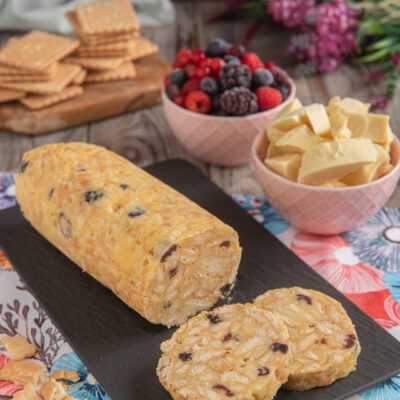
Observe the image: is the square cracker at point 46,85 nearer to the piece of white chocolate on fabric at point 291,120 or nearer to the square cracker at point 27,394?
the piece of white chocolate on fabric at point 291,120

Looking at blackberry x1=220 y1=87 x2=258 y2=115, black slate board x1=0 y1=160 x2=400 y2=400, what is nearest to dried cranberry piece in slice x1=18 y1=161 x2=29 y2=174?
black slate board x1=0 y1=160 x2=400 y2=400

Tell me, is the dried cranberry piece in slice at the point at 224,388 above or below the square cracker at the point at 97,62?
above

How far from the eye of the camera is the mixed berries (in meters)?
3.05

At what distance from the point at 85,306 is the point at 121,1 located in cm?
261

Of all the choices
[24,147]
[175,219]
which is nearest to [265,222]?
[175,219]

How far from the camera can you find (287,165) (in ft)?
8.69

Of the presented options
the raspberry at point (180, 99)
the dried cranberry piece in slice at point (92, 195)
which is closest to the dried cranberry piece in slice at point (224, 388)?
the dried cranberry piece in slice at point (92, 195)

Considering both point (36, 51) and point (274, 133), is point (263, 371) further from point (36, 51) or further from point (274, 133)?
point (36, 51)

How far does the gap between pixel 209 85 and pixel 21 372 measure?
5.26 feet

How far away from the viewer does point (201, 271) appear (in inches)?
92.7

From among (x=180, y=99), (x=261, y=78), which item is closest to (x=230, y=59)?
(x=261, y=78)

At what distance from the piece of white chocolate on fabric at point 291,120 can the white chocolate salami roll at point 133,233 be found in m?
0.58

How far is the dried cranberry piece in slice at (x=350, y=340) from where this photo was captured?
2037 millimetres

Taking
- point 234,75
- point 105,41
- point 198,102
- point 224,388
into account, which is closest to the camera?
point 224,388
